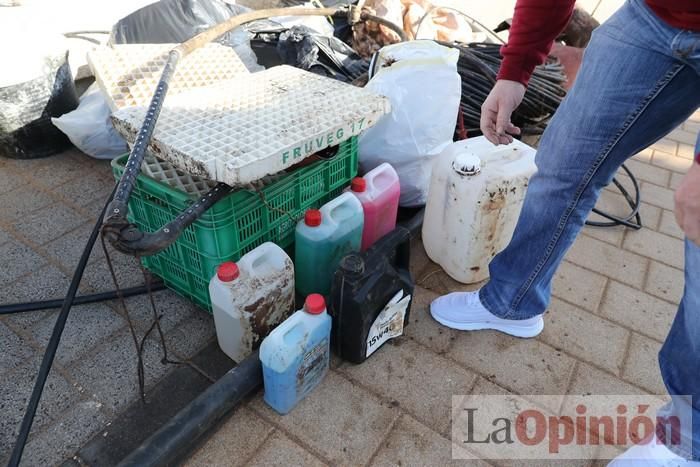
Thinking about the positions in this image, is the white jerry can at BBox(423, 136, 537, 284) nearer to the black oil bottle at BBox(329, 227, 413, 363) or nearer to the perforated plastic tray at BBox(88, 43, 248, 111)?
the black oil bottle at BBox(329, 227, 413, 363)

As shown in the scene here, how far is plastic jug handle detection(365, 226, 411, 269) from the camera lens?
172cm

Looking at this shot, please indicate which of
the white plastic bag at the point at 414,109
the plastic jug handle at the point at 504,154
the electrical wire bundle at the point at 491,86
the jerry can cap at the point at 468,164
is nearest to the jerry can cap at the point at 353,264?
the jerry can cap at the point at 468,164

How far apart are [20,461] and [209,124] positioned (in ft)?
3.95

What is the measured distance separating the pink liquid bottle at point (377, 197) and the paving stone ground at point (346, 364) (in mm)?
308

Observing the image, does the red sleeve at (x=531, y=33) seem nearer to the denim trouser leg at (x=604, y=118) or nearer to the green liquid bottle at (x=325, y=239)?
the denim trouser leg at (x=604, y=118)

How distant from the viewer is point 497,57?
315 cm

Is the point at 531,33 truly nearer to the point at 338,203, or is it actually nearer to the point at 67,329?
the point at 338,203

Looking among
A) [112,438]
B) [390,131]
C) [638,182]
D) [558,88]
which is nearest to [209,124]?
[390,131]

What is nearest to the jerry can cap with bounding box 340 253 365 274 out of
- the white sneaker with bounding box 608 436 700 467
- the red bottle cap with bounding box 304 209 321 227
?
the red bottle cap with bounding box 304 209 321 227

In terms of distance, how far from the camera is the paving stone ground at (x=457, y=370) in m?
1.56

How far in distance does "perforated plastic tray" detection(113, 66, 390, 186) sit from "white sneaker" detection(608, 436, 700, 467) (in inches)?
54.6

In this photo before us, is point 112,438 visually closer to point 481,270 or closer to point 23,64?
point 481,270

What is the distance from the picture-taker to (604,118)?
135 centimetres

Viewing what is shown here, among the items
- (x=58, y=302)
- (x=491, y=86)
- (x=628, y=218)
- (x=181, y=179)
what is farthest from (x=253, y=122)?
(x=628, y=218)
